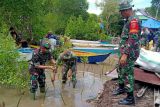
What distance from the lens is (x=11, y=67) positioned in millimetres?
8617

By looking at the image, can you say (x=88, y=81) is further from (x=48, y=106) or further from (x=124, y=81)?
(x=124, y=81)

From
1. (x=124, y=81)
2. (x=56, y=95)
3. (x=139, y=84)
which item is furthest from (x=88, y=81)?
(x=124, y=81)

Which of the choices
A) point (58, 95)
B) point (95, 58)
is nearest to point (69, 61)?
point (58, 95)

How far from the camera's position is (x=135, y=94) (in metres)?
6.20

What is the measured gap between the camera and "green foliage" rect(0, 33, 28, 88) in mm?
8141

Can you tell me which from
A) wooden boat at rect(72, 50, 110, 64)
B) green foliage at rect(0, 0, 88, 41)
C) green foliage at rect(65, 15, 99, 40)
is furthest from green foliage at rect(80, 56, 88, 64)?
green foliage at rect(65, 15, 99, 40)

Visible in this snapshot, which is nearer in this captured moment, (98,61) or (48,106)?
(48,106)

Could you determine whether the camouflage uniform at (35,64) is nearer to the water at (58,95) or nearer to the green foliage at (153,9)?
the water at (58,95)

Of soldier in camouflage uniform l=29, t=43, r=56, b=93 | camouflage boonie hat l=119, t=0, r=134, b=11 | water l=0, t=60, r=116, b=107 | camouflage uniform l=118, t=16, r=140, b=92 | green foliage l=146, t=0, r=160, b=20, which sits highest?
green foliage l=146, t=0, r=160, b=20

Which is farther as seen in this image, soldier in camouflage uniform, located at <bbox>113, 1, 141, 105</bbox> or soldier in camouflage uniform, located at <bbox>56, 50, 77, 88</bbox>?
soldier in camouflage uniform, located at <bbox>56, 50, 77, 88</bbox>

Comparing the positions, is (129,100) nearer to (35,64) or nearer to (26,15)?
(35,64)

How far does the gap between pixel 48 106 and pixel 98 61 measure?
25.0 ft

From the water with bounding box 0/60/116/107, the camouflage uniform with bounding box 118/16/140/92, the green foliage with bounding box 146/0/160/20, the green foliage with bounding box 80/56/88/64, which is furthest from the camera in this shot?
the green foliage with bounding box 146/0/160/20

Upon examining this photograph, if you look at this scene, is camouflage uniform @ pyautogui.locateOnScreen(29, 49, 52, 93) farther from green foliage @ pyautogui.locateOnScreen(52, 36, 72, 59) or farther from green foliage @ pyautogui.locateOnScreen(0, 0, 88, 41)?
green foliage @ pyautogui.locateOnScreen(0, 0, 88, 41)
